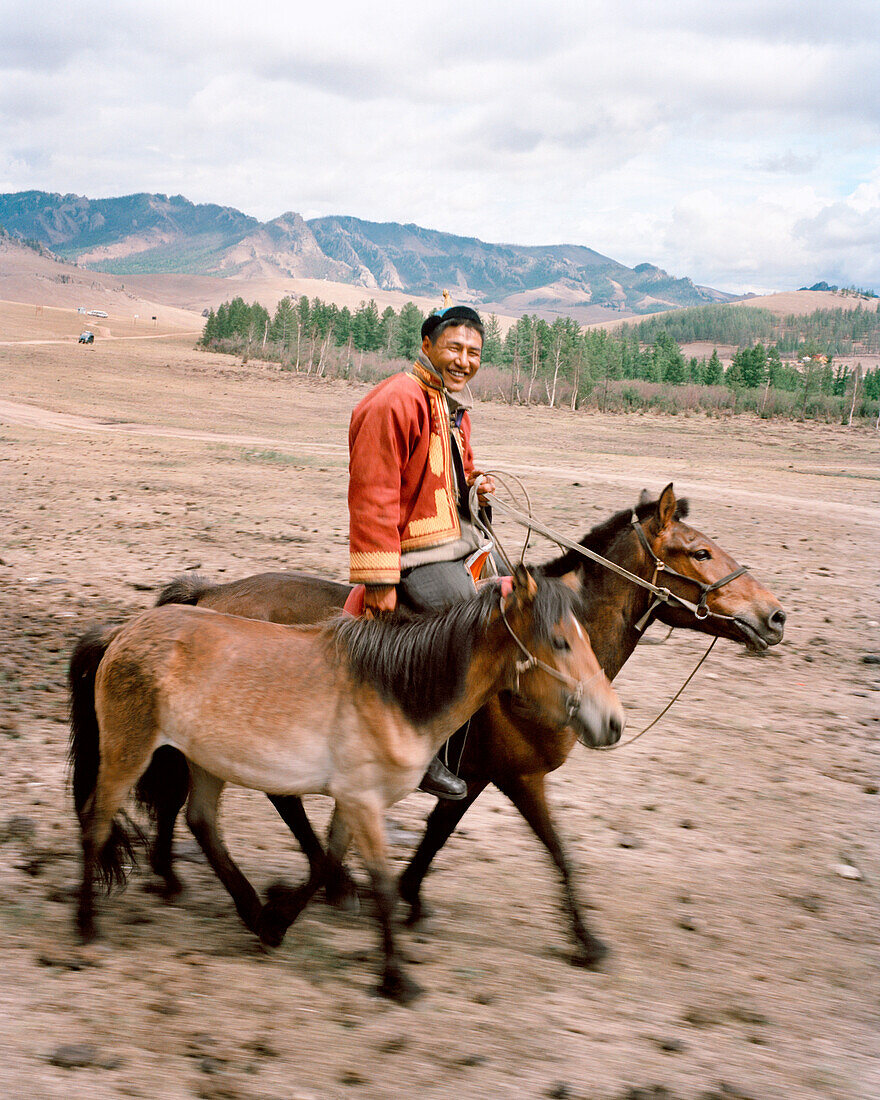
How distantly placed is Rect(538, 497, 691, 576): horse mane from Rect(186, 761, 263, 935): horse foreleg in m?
2.07

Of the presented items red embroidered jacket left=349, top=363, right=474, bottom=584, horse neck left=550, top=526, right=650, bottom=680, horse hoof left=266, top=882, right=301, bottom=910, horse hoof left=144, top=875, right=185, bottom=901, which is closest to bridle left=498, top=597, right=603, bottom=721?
red embroidered jacket left=349, top=363, right=474, bottom=584

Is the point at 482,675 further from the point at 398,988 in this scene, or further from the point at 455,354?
the point at 455,354

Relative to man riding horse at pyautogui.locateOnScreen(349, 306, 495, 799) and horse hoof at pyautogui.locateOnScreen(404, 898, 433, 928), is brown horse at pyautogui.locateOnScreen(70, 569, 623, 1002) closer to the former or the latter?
man riding horse at pyautogui.locateOnScreen(349, 306, 495, 799)

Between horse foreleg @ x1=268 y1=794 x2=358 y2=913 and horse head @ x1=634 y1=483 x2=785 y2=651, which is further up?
horse head @ x1=634 y1=483 x2=785 y2=651

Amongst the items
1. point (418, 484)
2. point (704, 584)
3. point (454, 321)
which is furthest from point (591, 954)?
point (454, 321)

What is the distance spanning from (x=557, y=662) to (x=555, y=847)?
1.23 m

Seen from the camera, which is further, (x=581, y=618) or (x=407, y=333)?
(x=407, y=333)

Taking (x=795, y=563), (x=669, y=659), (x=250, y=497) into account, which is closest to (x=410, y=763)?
(x=669, y=659)

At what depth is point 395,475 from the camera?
393 cm

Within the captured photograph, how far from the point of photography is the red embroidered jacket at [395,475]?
3896 mm

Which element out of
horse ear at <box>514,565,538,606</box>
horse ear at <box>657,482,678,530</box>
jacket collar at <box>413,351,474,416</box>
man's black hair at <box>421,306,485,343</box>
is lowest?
horse ear at <box>514,565,538,606</box>

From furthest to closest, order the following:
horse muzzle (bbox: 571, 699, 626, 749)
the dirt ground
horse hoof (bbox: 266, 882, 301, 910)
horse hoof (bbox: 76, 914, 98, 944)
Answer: horse hoof (bbox: 266, 882, 301, 910), horse hoof (bbox: 76, 914, 98, 944), horse muzzle (bbox: 571, 699, 626, 749), the dirt ground

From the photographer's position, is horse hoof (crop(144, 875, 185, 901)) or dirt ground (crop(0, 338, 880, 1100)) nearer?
dirt ground (crop(0, 338, 880, 1100))

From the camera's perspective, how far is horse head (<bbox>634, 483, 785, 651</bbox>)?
4.50 metres
